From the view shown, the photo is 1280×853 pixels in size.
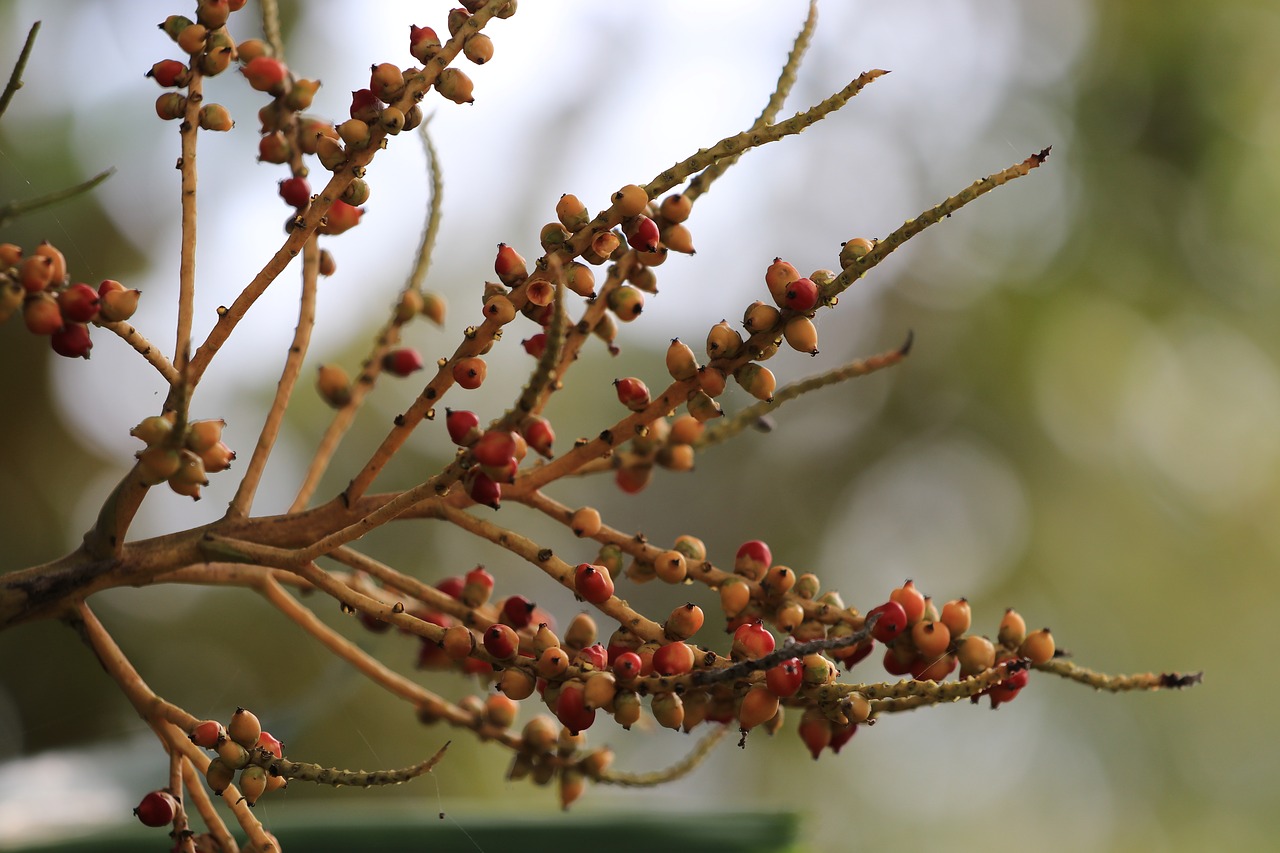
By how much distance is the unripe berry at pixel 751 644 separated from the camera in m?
0.51

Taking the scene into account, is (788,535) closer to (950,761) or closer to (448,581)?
(950,761)

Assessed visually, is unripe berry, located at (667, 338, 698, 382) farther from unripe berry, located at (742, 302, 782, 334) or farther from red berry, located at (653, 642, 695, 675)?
red berry, located at (653, 642, 695, 675)

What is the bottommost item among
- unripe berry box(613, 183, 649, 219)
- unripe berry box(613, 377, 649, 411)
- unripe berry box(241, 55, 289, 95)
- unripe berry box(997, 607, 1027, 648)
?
unripe berry box(997, 607, 1027, 648)

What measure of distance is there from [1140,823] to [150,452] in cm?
388

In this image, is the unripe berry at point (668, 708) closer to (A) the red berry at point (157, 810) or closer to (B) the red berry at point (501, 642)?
(B) the red berry at point (501, 642)

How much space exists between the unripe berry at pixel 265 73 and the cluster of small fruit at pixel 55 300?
0.14m

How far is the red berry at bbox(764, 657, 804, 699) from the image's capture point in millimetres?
489

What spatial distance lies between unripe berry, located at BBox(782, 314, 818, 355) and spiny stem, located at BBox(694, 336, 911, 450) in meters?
0.08

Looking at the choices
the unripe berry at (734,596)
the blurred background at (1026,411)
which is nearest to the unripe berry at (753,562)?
the unripe berry at (734,596)

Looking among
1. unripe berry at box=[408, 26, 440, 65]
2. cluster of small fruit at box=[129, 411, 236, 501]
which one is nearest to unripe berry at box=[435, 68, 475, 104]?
unripe berry at box=[408, 26, 440, 65]

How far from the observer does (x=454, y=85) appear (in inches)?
22.5

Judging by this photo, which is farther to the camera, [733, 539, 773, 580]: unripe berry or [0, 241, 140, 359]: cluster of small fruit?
[733, 539, 773, 580]: unripe berry

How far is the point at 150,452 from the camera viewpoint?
0.46 meters

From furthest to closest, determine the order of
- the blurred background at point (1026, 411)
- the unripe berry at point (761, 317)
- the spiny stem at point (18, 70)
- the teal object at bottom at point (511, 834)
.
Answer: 1. the blurred background at point (1026, 411)
2. the teal object at bottom at point (511, 834)
3. the unripe berry at point (761, 317)
4. the spiny stem at point (18, 70)
